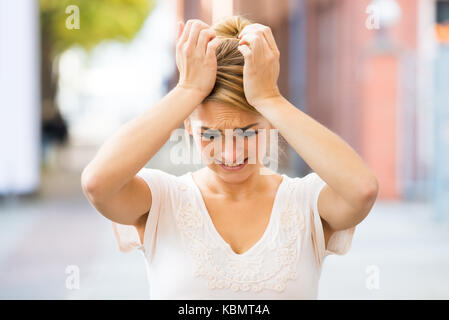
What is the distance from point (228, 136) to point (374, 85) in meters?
6.12

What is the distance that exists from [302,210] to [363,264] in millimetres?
2720

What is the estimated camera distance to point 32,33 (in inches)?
280

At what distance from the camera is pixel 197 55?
46.3 inches

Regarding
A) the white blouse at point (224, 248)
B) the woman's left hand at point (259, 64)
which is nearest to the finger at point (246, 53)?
the woman's left hand at point (259, 64)

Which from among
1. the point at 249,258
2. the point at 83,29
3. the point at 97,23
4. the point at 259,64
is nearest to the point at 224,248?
the point at 249,258

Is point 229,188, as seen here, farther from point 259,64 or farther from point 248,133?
point 259,64

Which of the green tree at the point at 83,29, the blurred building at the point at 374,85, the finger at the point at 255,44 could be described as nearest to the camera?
the finger at the point at 255,44

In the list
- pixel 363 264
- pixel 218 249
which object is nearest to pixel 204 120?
pixel 218 249

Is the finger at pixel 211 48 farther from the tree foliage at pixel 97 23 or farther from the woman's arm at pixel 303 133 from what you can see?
the tree foliage at pixel 97 23

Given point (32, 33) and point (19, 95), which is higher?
point (32, 33)

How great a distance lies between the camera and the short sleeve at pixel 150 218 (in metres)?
1.30

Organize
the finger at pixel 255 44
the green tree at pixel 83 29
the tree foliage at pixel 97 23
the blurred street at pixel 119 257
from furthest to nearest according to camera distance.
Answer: the tree foliage at pixel 97 23 → the green tree at pixel 83 29 → the blurred street at pixel 119 257 → the finger at pixel 255 44

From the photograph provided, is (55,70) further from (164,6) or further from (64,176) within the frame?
(164,6)

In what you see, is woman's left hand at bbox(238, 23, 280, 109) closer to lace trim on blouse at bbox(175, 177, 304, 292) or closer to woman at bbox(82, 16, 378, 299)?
woman at bbox(82, 16, 378, 299)
